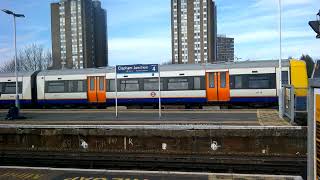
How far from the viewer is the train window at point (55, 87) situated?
2741 cm

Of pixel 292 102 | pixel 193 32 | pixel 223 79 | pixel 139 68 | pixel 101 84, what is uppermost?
pixel 193 32

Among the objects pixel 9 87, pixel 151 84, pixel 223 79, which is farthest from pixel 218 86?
pixel 9 87

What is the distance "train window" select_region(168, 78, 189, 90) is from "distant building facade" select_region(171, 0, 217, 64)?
63.8 m

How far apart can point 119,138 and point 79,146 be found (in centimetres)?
163

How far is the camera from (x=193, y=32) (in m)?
91.7

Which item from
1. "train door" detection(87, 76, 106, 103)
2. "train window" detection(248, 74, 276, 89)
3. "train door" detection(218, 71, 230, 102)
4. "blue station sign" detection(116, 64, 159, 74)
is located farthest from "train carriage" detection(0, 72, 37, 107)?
"train window" detection(248, 74, 276, 89)

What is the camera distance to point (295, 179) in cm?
885

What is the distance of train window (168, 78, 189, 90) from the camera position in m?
24.5

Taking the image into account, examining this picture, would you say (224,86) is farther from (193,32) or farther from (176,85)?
(193,32)

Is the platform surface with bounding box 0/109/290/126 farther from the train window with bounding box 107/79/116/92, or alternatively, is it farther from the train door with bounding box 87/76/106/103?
the train door with bounding box 87/76/106/103

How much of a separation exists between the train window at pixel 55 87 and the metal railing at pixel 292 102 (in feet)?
55.4

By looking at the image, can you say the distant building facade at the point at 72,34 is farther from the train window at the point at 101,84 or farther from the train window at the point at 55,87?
the train window at the point at 101,84

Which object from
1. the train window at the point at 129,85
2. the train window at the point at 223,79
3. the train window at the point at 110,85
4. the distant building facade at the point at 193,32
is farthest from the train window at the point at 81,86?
the distant building facade at the point at 193,32

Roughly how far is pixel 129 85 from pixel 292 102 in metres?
13.6
